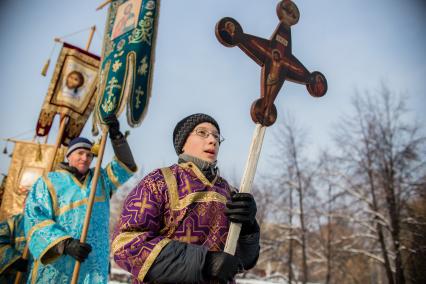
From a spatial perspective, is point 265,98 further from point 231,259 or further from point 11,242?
point 11,242

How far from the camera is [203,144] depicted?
1967mm

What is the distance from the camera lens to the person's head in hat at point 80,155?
3461 mm

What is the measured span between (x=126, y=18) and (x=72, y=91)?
5.53 feet

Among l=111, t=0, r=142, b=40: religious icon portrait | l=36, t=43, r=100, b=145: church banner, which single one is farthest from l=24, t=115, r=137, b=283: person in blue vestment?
l=36, t=43, r=100, b=145: church banner

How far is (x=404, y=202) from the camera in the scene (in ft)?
33.7

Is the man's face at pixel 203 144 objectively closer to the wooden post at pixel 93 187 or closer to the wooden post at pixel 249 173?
the wooden post at pixel 249 173

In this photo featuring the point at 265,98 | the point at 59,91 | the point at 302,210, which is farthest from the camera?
the point at 302,210

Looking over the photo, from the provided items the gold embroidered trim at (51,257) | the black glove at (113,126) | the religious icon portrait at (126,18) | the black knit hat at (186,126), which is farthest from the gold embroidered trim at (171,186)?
the religious icon portrait at (126,18)

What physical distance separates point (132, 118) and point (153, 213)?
2.06 metres

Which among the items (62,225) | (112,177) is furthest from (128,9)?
(62,225)

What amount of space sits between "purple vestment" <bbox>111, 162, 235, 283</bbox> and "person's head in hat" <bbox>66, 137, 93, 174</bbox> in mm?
1996

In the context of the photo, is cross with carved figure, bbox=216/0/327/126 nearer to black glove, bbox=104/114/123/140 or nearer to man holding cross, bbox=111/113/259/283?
man holding cross, bbox=111/113/259/283

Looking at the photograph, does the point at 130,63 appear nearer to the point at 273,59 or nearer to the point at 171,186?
the point at 273,59

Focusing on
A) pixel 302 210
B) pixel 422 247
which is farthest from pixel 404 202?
pixel 302 210
